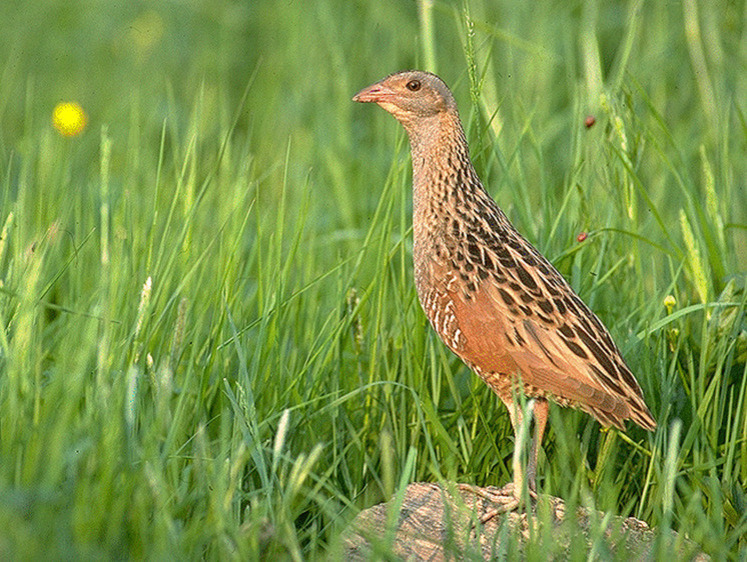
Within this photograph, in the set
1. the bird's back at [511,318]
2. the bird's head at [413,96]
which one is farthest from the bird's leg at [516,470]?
the bird's head at [413,96]

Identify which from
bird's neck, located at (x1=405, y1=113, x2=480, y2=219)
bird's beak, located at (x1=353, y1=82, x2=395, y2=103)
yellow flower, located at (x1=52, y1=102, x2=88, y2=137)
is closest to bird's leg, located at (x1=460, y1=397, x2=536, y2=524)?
bird's neck, located at (x1=405, y1=113, x2=480, y2=219)

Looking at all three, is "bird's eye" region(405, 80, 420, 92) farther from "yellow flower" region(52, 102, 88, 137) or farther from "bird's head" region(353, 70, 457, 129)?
"yellow flower" region(52, 102, 88, 137)

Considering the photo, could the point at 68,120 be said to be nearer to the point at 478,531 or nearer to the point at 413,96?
the point at 413,96

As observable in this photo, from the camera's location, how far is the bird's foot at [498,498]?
149 inches

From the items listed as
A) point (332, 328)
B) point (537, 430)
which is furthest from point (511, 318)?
point (332, 328)

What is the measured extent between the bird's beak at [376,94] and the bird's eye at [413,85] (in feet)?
0.21

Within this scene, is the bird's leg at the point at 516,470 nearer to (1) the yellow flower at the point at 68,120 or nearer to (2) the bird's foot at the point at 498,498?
(2) the bird's foot at the point at 498,498

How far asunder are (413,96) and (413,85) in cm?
4

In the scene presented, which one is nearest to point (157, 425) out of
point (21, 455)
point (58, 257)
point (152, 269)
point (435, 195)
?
point (21, 455)

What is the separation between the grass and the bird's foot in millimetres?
156

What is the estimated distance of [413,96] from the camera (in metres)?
4.40

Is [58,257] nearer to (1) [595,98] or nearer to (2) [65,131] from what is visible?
(2) [65,131]

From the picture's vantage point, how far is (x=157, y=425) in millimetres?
3096

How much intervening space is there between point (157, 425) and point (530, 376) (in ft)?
4.32
